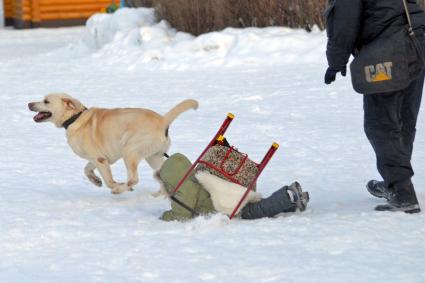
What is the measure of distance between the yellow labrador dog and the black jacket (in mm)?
1119

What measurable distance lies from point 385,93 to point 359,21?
437mm

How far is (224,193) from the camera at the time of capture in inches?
199

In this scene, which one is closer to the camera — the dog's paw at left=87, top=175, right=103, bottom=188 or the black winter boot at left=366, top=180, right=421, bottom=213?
the black winter boot at left=366, top=180, right=421, bottom=213

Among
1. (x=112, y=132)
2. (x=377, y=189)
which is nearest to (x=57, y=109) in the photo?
(x=112, y=132)

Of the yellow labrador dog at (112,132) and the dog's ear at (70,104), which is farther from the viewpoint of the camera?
the dog's ear at (70,104)

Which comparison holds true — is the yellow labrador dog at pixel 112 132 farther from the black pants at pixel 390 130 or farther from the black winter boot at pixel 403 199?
the black winter boot at pixel 403 199

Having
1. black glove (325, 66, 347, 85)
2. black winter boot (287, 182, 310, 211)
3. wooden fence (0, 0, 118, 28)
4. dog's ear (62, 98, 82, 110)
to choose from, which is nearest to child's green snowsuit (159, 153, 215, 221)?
black winter boot (287, 182, 310, 211)

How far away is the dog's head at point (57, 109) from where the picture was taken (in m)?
6.11

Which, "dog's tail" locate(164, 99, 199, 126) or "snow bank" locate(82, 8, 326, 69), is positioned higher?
"dog's tail" locate(164, 99, 199, 126)

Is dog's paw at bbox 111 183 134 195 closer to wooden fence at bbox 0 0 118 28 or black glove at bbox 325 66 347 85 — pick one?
black glove at bbox 325 66 347 85

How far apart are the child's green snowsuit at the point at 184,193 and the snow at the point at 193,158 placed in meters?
0.14

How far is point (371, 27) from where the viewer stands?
4.97 m

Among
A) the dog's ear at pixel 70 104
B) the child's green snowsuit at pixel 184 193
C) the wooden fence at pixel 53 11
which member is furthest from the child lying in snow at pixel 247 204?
the wooden fence at pixel 53 11

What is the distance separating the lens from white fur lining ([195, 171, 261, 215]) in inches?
199
